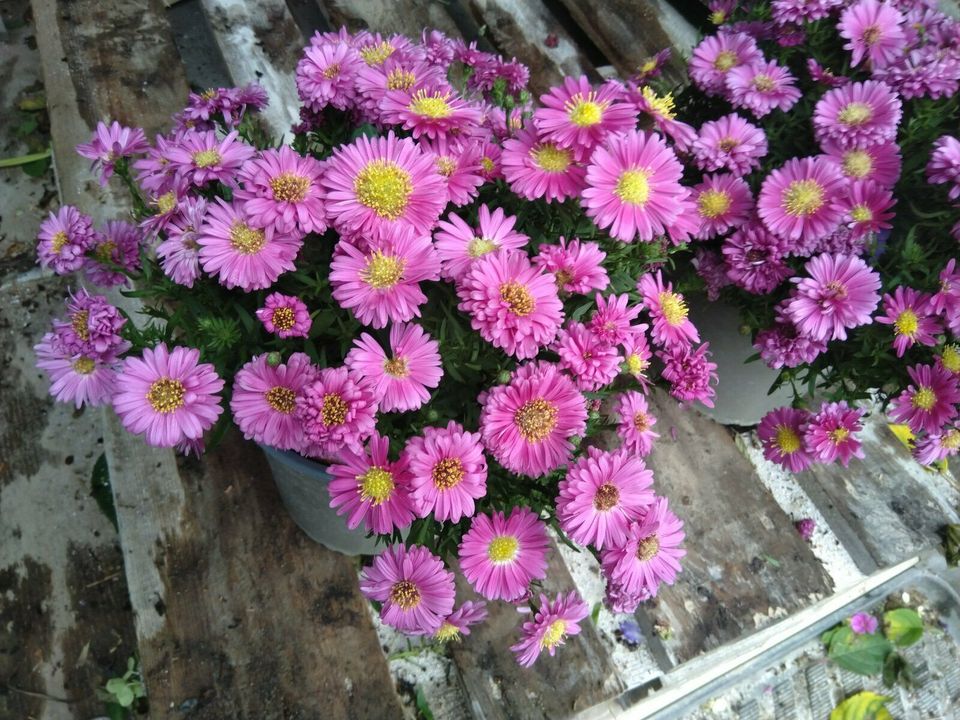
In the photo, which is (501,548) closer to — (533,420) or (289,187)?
(533,420)

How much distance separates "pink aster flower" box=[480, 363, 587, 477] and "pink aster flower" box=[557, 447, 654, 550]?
0.03 m

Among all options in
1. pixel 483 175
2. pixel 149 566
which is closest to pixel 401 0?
pixel 483 175

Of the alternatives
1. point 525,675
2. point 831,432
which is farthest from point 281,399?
point 831,432

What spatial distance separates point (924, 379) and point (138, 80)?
1420mm

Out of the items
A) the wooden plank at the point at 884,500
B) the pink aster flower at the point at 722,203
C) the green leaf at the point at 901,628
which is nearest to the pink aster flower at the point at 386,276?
the pink aster flower at the point at 722,203

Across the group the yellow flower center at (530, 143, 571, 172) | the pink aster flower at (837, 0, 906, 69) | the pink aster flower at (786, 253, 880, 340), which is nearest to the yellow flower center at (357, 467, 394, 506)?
the yellow flower center at (530, 143, 571, 172)

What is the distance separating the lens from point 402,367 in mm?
658

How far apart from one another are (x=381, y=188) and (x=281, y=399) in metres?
0.22

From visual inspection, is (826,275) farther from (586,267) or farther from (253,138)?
(253,138)

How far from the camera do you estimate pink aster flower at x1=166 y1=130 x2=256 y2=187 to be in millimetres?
725

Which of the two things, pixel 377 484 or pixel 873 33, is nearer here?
pixel 377 484

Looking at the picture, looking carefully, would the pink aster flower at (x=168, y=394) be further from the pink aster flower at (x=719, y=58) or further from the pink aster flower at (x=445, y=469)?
the pink aster flower at (x=719, y=58)

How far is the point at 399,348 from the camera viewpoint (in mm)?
659

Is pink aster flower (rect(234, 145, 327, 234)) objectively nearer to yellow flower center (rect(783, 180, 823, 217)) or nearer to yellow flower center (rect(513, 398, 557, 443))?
yellow flower center (rect(513, 398, 557, 443))
